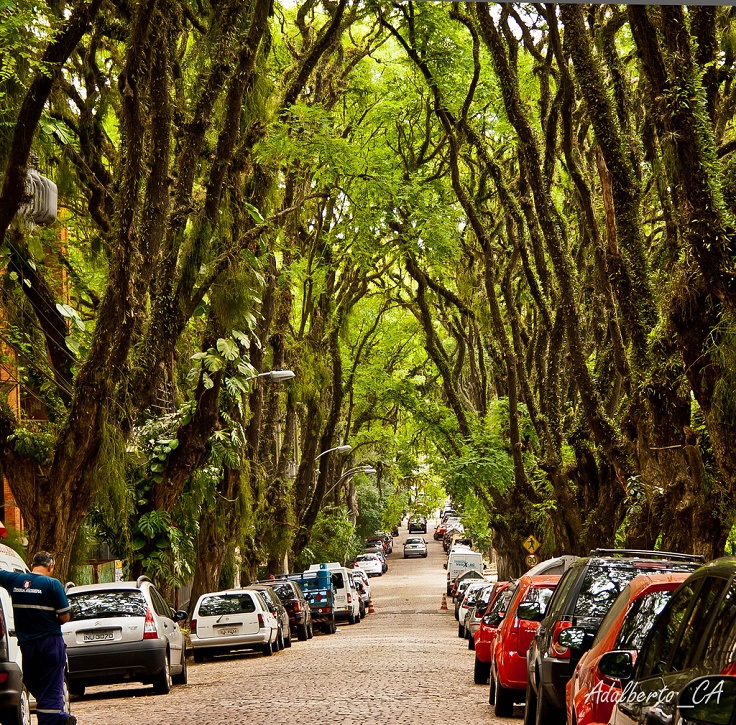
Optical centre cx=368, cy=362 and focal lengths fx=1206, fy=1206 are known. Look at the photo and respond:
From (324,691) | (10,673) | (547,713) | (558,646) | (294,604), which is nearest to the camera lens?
(10,673)

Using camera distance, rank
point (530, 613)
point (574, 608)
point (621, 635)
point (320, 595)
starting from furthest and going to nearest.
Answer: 1. point (320, 595)
2. point (530, 613)
3. point (574, 608)
4. point (621, 635)

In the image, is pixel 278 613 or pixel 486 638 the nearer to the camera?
pixel 486 638

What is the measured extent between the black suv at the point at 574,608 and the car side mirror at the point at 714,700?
629cm

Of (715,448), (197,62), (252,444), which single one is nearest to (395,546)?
(252,444)

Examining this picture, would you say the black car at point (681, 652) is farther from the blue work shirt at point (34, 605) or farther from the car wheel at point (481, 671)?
the car wheel at point (481, 671)

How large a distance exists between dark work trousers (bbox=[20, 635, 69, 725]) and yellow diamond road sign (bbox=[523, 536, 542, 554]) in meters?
21.7

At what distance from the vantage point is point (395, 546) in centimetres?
12462

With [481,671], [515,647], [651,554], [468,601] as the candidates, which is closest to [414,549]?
[468,601]

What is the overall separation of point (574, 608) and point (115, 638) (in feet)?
27.9

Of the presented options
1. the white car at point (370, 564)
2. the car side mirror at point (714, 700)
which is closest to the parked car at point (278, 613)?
the car side mirror at point (714, 700)

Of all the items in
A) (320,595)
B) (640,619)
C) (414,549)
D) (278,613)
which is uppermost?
(640,619)

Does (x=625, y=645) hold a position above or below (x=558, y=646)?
above

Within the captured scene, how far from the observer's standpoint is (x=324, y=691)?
16.0 m

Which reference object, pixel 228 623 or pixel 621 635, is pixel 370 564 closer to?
pixel 228 623
